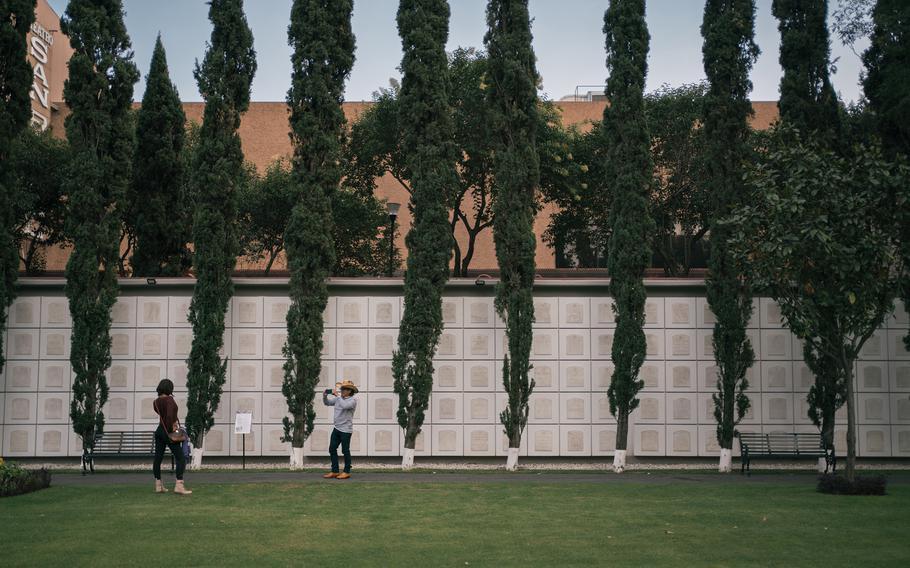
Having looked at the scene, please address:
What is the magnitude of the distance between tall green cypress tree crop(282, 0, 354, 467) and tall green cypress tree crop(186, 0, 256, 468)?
4.58ft

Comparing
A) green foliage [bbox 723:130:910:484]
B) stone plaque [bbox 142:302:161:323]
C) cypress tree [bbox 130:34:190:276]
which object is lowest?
stone plaque [bbox 142:302:161:323]

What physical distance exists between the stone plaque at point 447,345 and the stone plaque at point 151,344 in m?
6.95

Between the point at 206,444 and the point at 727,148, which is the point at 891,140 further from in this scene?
the point at 206,444

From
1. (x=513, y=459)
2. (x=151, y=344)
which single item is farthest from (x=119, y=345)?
(x=513, y=459)

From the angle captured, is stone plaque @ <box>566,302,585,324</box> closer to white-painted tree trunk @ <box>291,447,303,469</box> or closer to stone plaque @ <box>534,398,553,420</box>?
stone plaque @ <box>534,398,553,420</box>

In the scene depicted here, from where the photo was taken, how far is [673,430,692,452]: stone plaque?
22.5 m

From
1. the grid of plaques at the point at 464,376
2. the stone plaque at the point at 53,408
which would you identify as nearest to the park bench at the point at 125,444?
the grid of plaques at the point at 464,376

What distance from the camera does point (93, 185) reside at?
71.9 ft

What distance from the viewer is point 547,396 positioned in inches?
894

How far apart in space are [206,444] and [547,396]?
8.41m

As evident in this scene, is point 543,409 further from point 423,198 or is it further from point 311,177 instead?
point 311,177

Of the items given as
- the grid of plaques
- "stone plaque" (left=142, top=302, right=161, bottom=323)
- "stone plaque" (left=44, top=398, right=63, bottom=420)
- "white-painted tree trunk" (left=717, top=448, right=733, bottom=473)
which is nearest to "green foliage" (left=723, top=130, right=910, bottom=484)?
"white-painted tree trunk" (left=717, top=448, right=733, bottom=473)

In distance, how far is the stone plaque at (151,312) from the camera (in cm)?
2273

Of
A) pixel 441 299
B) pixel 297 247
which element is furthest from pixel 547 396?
pixel 297 247
